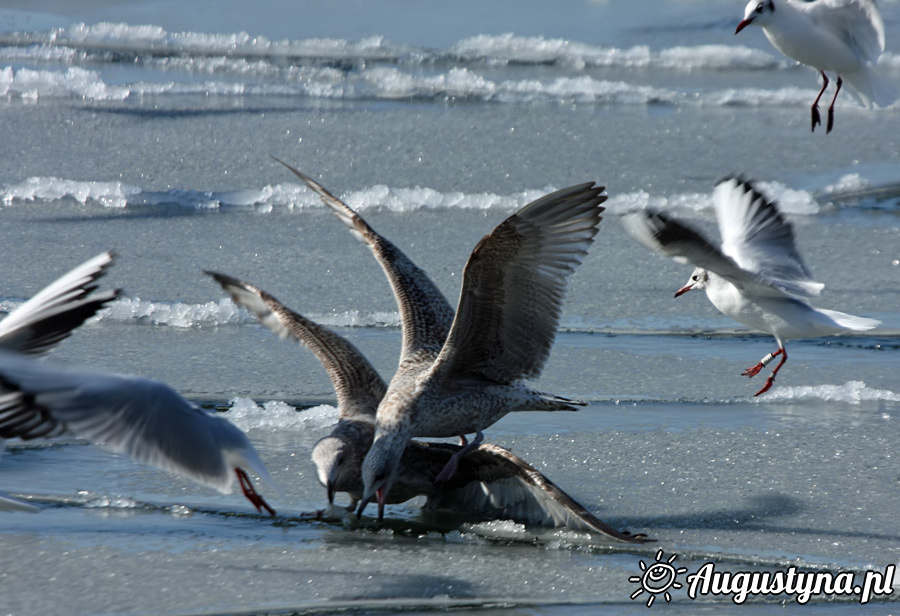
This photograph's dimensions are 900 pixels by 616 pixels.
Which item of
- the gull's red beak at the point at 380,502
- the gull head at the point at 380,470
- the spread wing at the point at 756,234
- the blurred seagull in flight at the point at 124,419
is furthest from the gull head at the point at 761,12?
the blurred seagull in flight at the point at 124,419

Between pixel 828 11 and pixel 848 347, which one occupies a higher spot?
pixel 828 11

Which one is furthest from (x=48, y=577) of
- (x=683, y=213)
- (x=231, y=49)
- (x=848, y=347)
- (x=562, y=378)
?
(x=231, y=49)

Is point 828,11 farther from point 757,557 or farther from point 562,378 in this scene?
point 757,557

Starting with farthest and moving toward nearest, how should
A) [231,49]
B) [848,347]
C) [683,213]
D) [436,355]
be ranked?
[231,49] → [683,213] → [848,347] → [436,355]

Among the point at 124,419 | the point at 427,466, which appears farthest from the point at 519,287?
the point at 124,419

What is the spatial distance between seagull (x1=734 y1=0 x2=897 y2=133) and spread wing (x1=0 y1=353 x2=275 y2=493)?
12.1 feet

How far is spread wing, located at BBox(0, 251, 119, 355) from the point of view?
3.46 m

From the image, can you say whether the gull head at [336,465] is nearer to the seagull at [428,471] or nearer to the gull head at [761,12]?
the seagull at [428,471]

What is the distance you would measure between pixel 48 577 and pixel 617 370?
2547 millimetres

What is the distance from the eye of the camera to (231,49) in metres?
11.5

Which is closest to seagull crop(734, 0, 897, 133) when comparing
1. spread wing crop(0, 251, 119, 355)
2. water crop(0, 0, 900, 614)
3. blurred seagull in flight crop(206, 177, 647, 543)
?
water crop(0, 0, 900, 614)

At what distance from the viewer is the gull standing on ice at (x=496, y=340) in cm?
387

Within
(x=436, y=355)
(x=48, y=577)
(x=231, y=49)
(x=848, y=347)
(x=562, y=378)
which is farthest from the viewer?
(x=231, y=49)

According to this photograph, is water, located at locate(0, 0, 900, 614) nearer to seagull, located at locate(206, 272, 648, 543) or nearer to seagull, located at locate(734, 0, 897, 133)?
seagull, located at locate(206, 272, 648, 543)
